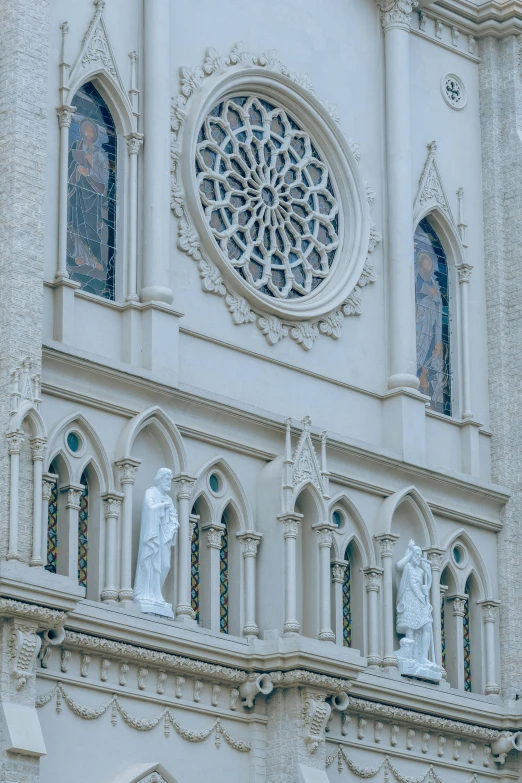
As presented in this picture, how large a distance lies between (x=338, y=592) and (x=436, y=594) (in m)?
1.59

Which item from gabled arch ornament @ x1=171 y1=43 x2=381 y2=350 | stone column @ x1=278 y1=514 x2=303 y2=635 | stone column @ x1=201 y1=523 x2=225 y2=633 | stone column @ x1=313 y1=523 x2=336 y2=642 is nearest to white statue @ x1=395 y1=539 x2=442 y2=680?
stone column @ x1=313 y1=523 x2=336 y2=642

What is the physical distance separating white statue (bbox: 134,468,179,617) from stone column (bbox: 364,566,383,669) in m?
3.28

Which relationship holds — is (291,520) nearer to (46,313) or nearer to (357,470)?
(357,470)

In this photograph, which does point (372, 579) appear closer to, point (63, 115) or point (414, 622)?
point (414, 622)

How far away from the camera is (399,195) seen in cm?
2928

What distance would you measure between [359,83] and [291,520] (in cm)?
674

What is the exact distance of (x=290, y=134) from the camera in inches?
1126

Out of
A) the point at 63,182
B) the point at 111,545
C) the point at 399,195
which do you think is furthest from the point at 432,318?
the point at 111,545

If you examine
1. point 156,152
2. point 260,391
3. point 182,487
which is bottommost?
point 182,487

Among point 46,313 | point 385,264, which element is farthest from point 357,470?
point 46,313

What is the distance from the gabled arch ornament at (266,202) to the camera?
88.2 ft

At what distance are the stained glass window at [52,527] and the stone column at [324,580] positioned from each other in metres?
3.36

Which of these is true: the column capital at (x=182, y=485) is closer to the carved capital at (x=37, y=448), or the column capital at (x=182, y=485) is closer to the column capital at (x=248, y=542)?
the column capital at (x=248, y=542)

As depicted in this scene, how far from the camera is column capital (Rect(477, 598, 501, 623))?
2892 cm
